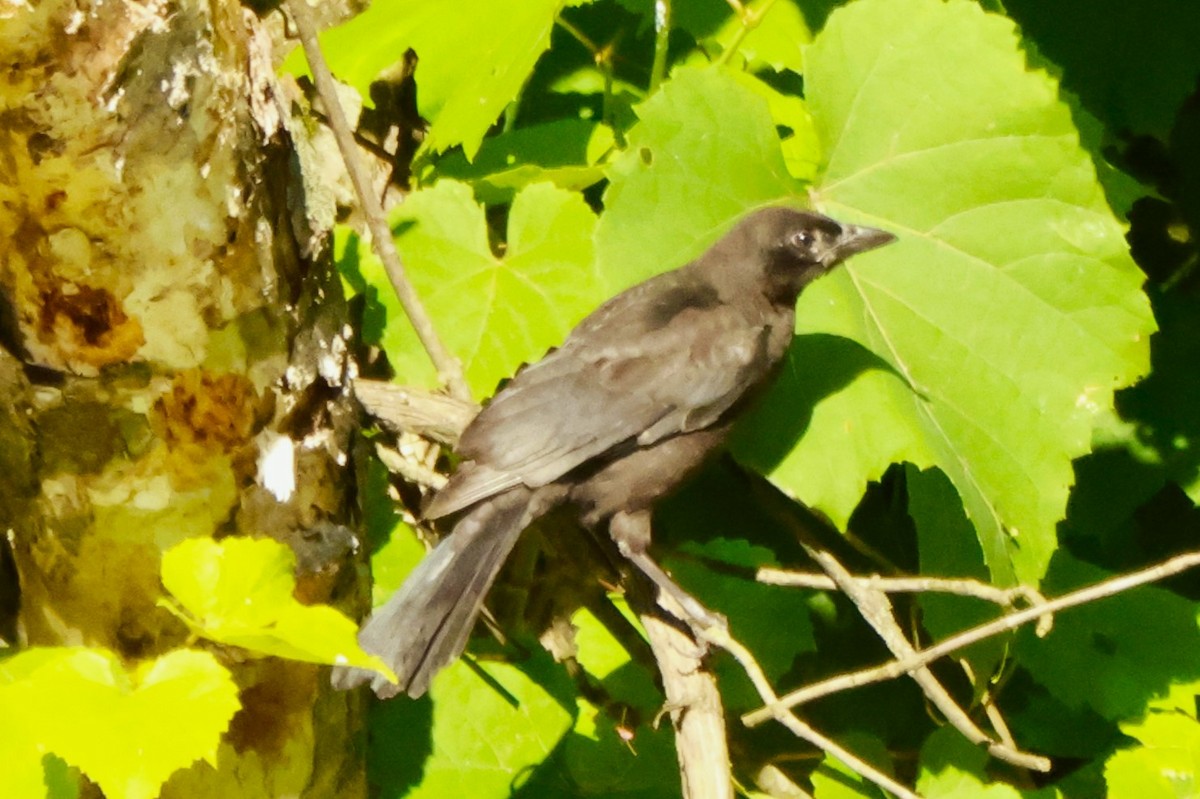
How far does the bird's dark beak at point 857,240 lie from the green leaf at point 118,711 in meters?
1.32

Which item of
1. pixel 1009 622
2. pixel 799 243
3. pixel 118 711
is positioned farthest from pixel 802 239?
pixel 118 711

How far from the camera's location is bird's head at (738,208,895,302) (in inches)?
81.3

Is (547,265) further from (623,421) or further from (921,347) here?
(921,347)

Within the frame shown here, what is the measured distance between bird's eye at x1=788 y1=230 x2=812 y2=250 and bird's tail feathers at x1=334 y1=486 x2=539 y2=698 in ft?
2.36

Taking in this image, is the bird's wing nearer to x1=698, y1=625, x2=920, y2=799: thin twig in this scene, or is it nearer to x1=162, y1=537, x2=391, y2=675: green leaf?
x1=698, y1=625, x2=920, y2=799: thin twig

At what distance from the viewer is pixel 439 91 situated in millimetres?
2184

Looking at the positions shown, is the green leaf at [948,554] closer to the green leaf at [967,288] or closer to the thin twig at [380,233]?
the green leaf at [967,288]

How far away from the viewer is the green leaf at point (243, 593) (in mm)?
1260

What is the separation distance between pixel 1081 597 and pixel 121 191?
1420 millimetres

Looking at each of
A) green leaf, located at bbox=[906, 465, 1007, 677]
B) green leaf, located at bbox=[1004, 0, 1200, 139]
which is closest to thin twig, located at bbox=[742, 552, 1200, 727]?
green leaf, located at bbox=[906, 465, 1007, 677]

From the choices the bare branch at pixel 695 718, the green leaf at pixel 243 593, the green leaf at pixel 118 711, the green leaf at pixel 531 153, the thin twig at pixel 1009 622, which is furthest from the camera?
the green leaf at pixel 531 153

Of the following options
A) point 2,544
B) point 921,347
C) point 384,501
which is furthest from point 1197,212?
point 2,544

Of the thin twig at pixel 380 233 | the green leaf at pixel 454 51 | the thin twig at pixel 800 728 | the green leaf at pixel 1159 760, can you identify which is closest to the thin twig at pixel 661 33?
the green leaf at pixel 454 51

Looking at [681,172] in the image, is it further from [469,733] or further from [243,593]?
[469,733]
